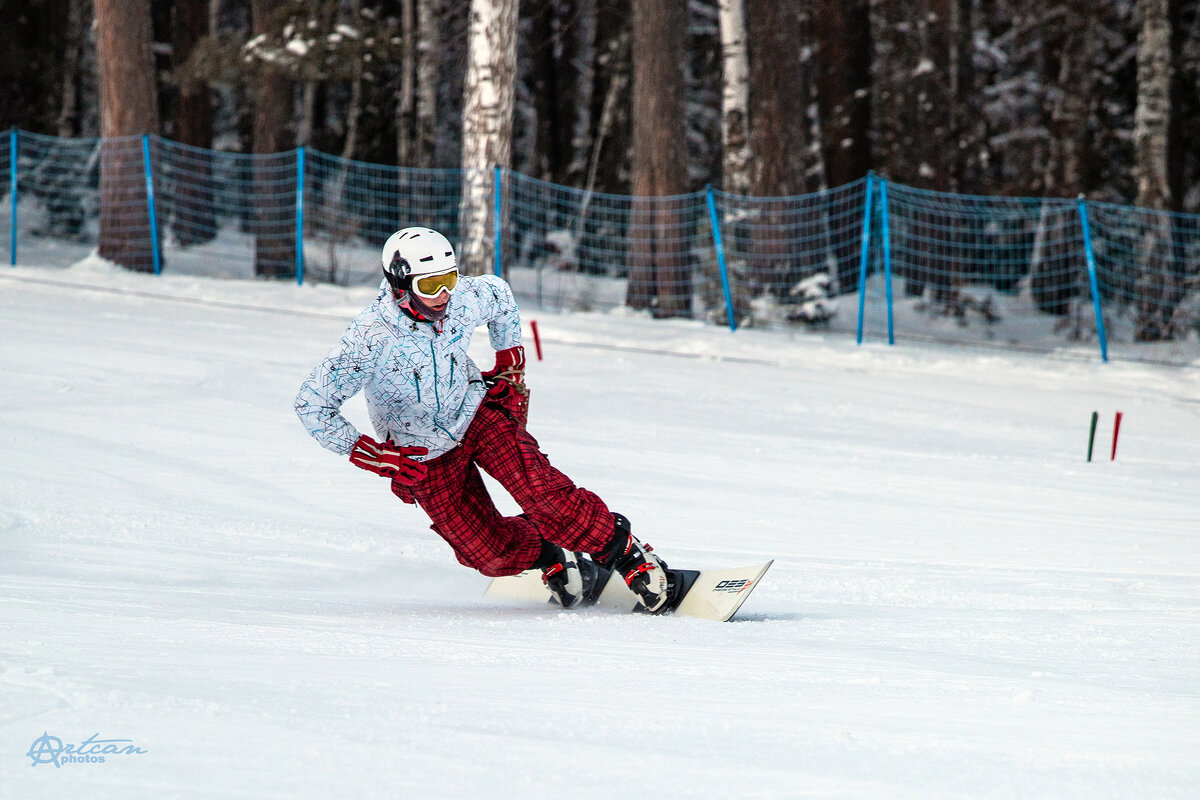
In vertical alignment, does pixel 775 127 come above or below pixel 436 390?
above

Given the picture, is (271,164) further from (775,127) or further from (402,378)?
(402,378)

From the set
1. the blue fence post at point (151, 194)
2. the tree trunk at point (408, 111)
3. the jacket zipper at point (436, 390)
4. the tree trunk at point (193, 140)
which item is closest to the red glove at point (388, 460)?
the jacket zipper at point (436, 390)

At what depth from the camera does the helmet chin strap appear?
4.38m

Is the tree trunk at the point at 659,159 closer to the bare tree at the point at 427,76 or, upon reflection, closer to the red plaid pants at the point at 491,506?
the bare tree at the point at 427,76

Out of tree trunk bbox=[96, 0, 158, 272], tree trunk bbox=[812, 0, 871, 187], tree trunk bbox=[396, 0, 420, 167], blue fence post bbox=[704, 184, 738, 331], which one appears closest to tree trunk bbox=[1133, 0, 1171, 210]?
blue fence post bbox=[704, 184, 738, 331]

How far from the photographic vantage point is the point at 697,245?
14.5 m

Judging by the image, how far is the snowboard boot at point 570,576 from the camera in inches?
195

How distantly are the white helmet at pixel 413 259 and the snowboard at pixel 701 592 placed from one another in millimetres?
1354

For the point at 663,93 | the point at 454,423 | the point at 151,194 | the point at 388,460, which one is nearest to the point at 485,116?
the point at 663,93

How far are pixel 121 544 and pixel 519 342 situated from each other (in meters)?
2.12

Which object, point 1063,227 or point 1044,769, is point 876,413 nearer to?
point 1044,769

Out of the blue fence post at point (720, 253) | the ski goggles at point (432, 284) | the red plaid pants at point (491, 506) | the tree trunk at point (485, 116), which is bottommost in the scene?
the red plaid pants at point (491, 506)

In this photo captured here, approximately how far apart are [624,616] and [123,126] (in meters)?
12.9

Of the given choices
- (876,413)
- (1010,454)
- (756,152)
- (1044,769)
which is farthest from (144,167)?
(1044,769)
